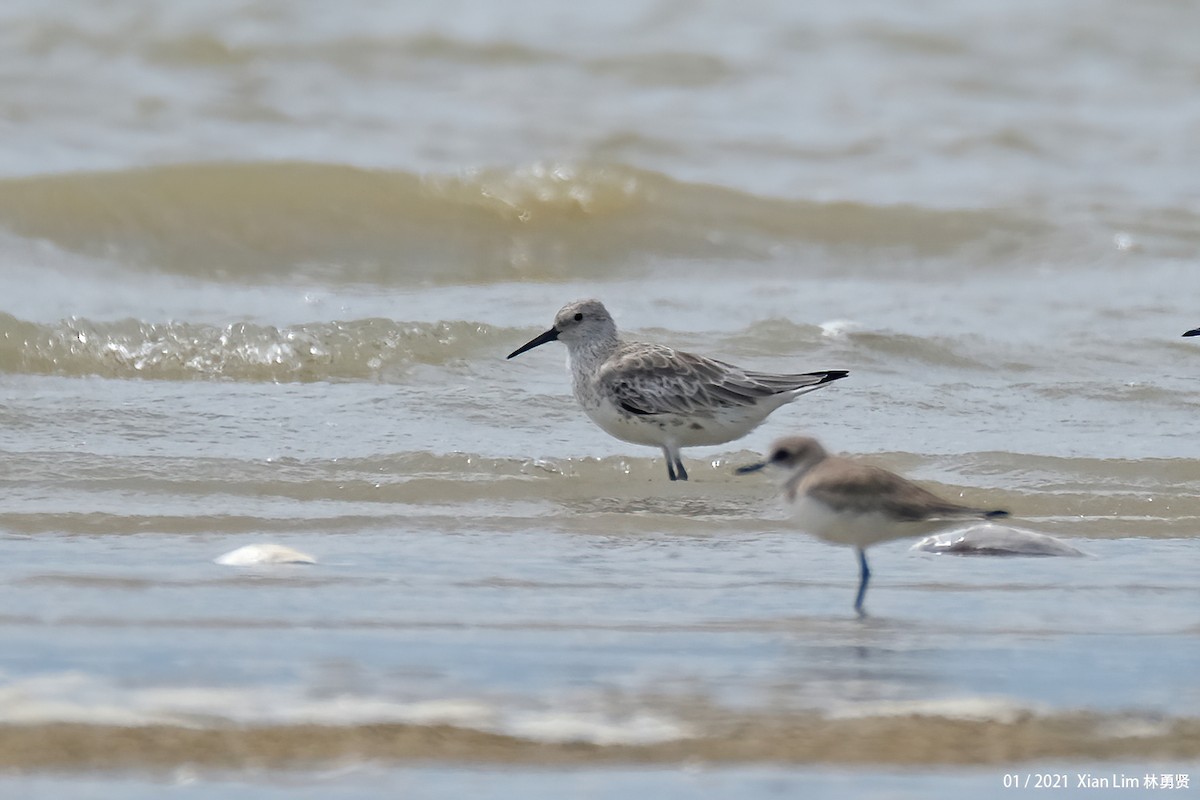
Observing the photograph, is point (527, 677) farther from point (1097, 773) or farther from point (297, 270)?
point (297, 270)

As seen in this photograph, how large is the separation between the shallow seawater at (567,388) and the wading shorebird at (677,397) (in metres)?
0.19

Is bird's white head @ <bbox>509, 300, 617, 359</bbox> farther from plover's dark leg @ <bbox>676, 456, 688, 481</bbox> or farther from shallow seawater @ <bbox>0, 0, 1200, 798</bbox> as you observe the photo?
plover's dark leg @ <bbox>676, 456, 688, 481</bbox>

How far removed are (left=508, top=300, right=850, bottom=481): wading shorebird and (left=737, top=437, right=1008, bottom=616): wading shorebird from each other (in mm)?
2304

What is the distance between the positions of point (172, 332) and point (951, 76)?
382 inches

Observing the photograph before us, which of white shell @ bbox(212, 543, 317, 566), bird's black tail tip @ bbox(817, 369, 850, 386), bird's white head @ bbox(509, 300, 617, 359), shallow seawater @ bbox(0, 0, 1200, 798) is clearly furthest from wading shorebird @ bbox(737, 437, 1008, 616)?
bird's white head @ bbox(509, 300, 617, 359)

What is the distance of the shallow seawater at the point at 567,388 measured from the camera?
3521 millimetres

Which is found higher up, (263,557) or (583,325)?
(583,325)

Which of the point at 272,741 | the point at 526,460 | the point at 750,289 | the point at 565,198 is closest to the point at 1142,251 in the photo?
the point at 750,289

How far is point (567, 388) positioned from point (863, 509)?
4.06 meters

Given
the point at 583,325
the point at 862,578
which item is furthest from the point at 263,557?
the point at 583,325

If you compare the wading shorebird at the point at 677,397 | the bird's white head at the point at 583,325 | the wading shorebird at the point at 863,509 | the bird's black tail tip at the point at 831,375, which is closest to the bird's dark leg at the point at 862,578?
the wading shorebird at the point at 863,509

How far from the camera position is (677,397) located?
23.7ft

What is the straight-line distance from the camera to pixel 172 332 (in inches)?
350

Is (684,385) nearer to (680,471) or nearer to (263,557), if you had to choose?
(680,471)
